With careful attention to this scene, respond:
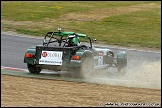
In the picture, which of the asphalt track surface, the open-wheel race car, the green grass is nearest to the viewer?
the asphalt track surface

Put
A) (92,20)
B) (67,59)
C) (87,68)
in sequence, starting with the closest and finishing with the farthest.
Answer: (67,59), (87,68), (92,20)

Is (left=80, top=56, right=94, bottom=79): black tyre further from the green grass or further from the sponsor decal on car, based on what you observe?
the green grass

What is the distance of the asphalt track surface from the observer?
11953 millimetres

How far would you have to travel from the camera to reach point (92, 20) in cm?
2809

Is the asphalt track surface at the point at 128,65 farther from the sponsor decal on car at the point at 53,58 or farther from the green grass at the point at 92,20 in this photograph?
the green grass at the point at 92,20

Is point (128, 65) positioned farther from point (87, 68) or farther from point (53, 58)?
point (53, 58)

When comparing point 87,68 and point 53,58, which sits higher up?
point 53,58

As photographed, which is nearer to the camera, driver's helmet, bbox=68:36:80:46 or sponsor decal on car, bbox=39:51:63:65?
sponsor decal on car, bbox=39:51:63:65

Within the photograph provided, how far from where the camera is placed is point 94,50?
13.3 m

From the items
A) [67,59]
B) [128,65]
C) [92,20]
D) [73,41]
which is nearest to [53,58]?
[67,59]

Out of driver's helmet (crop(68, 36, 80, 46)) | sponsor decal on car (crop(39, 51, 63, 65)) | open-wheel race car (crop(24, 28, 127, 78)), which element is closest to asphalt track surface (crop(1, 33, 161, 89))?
open-wheel race car (crop(24, 28, 127, 78))

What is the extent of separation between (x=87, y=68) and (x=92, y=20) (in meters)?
15.8

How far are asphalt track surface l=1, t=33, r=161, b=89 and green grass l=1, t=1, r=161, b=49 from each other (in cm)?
213

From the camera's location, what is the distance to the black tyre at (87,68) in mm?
12387
